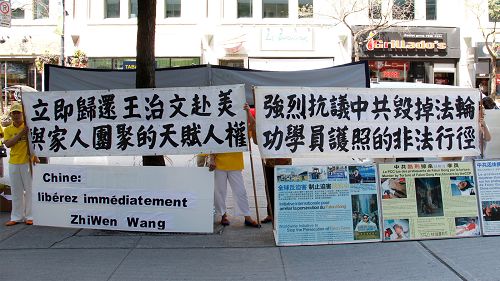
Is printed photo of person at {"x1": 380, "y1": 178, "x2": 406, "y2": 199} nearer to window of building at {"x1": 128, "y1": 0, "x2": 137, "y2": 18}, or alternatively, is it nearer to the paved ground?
the paved ground

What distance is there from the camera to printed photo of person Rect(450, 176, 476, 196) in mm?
6125

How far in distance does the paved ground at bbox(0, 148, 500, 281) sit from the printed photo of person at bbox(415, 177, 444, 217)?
0.36 metres

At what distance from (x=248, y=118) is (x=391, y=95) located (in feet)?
5.93

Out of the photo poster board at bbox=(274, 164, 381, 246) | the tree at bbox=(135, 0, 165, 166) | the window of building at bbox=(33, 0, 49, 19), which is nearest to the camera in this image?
the photo poster board at bbox=(274, 164, 381, 246)

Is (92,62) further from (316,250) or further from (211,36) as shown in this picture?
(316,250)

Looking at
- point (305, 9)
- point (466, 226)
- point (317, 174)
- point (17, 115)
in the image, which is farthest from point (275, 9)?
point (466, 226)

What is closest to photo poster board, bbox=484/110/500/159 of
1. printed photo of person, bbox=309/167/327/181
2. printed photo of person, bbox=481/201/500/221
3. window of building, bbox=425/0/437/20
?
printed photo of person, bbox=481/201/500/221

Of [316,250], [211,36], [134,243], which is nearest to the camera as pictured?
[316,250]

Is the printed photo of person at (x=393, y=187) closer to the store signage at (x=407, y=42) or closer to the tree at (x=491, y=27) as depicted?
the store signage at (x=407, y=42)

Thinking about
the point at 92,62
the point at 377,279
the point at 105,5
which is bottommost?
the point at 377,279

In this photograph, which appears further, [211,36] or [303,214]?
[211,36]

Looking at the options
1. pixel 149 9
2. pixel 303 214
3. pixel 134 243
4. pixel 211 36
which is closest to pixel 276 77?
pixel 149 9

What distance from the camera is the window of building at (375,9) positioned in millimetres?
24484

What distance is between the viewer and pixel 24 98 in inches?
262
